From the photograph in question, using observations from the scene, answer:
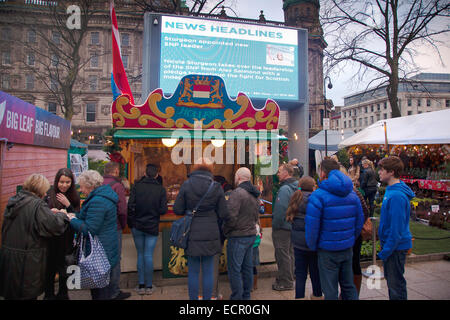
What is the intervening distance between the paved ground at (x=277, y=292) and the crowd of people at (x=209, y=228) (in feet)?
0.57

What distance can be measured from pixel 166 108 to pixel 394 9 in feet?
48.6

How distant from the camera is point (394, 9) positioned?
1429cm

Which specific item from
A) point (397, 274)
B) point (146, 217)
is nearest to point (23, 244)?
point (146, 217)

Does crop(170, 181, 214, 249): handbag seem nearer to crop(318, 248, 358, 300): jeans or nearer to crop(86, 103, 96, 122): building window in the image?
crop(318, 248, 358, 300): jeans

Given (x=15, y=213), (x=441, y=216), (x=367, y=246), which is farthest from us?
(x=441, y=216)

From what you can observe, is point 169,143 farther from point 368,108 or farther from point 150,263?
point 368,108

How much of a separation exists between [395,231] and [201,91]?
419 cm

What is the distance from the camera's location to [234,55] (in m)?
11.6

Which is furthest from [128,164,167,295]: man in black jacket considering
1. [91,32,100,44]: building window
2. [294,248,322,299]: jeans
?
[91,32,100,44]: building window

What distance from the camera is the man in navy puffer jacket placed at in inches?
115

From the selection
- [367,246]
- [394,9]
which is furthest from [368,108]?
[367,246]

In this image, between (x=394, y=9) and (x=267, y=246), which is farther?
(x=394, y=9)

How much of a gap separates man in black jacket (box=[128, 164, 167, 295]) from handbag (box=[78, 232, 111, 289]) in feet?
2.55
